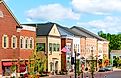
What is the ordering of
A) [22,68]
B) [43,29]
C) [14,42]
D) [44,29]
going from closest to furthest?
1. [14,42]
2. [22,68]
3. [44,29]
4. [43,29]

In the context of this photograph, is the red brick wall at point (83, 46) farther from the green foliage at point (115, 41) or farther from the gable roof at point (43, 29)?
the green foliage at point (115, 41)

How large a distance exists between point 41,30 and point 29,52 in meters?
11.2

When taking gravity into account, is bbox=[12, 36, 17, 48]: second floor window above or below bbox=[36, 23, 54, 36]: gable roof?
below

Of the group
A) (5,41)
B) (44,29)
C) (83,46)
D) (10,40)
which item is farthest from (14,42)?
(83,46)

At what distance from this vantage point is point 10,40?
65875 mm

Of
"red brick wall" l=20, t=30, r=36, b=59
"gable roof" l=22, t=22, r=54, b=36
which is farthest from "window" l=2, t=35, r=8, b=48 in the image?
"gable roof" l=22, t=22, r=54, b=36

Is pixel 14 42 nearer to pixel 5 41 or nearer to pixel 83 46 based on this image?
pixel 5 41

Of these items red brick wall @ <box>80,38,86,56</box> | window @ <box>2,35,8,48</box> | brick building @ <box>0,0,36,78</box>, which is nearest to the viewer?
brick building @ <box>0,0,36,78</box>

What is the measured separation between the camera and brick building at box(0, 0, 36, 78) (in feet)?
208

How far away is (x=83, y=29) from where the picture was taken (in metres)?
127

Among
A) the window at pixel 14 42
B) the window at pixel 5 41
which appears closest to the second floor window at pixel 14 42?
the window at pixel 14 42

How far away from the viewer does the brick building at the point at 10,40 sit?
208 ft

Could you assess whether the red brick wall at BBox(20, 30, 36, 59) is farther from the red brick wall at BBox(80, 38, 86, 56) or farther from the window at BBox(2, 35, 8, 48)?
the red brick wall at BBox(80, 38, 86, 56)

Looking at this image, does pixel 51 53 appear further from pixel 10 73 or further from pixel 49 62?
pixel 10 73
